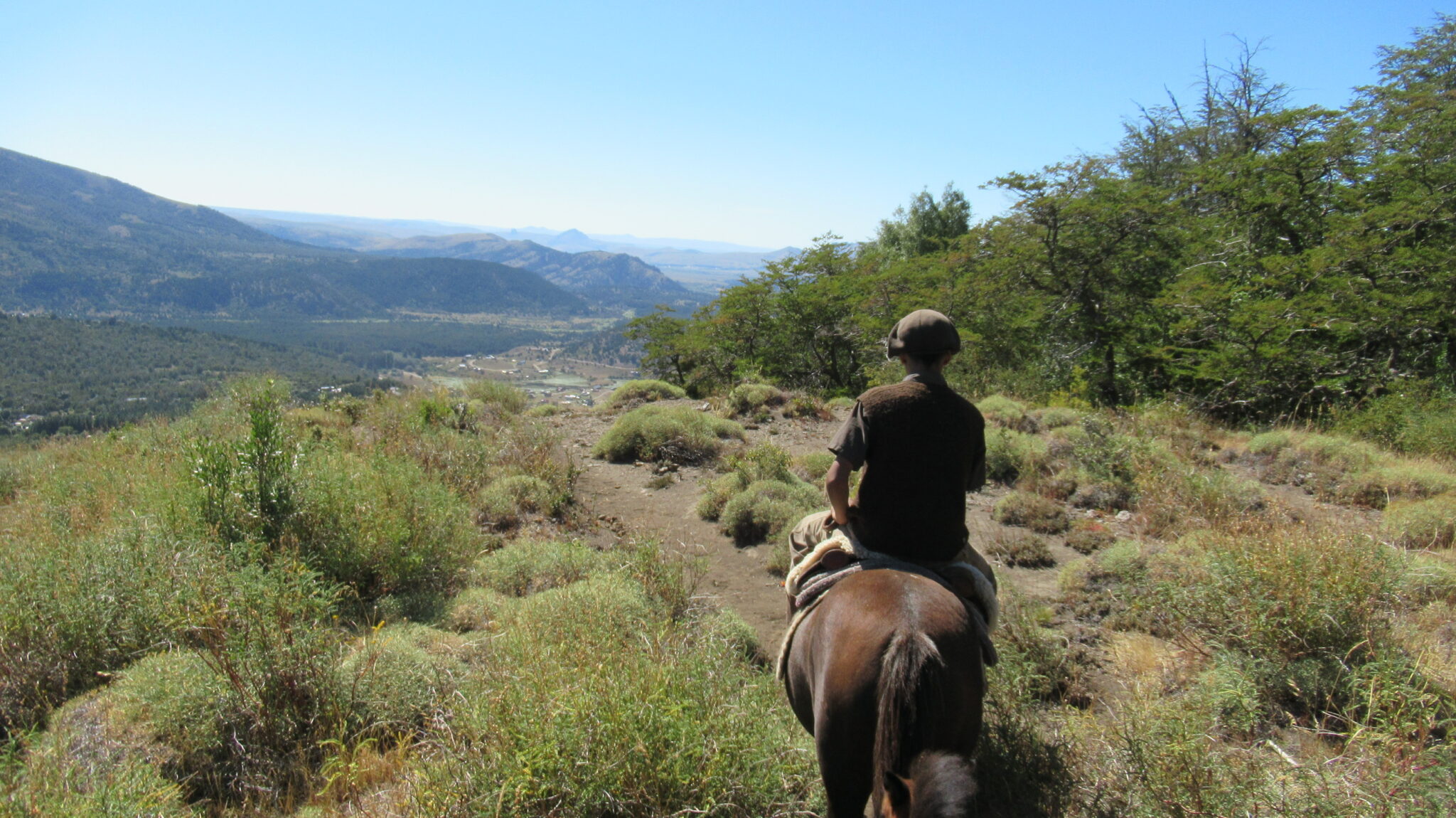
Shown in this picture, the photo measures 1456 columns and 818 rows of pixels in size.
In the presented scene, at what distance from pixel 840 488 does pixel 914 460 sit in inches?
15.2

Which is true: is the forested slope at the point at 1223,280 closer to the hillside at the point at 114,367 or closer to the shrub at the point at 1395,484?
the shrub at the point at 1395,484

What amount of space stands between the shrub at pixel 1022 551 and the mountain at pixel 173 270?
159293 millimetres

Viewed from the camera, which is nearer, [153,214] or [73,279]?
[73,279]

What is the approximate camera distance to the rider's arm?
9.35 ft

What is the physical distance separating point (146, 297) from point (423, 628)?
171m

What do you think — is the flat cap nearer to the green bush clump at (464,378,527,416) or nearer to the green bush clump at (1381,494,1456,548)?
the green bush clump at (1381,494,1456,548)

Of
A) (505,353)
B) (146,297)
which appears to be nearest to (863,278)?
(505,353)

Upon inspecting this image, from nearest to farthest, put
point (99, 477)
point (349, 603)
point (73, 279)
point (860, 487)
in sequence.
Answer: point (860, 487), point (349, 603), point (99, 477), point (73, 279)

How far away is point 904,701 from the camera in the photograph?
1954mm

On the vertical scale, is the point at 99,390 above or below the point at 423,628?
below

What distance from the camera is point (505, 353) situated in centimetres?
9650

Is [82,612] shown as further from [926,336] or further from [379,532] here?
[926,336]

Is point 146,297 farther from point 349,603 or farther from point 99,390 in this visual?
point 349,603

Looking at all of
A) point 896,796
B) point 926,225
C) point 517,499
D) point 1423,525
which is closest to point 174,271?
point 926,225
